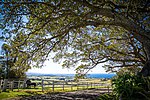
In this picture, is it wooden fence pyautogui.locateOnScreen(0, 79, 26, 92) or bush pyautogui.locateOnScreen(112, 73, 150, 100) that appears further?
wooden fence pyautogui.locateOnScreen(0, 79, 26, 92)

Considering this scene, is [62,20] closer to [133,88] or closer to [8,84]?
[133,88]

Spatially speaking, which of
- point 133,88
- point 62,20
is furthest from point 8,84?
point 133,88

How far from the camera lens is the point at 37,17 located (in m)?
11.0

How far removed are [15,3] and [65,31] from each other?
288 cm

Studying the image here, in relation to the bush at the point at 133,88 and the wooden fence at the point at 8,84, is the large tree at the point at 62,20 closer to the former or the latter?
the bush at the point at 133,88

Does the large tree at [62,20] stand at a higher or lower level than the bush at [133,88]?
higher

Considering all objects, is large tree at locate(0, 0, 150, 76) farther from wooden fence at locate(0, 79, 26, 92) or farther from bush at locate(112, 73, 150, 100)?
wooden fence at locate(0, 79, 26, 92)

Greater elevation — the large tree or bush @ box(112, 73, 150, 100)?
the large tree

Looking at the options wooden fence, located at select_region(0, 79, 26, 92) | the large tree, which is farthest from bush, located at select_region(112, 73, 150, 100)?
wooden fence, located at select_region(0, 79, 26, 92)

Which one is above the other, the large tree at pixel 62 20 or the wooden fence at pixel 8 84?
the large tree at pixel 62 20

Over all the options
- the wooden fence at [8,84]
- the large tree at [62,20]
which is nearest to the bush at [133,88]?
the large tree at [62,20]

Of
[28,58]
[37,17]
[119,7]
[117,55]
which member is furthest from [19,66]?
[117,55]

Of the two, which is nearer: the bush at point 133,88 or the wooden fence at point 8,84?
the bush at point 133,88

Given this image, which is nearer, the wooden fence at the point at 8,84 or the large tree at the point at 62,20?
the large tree at the point at 62,20
